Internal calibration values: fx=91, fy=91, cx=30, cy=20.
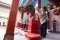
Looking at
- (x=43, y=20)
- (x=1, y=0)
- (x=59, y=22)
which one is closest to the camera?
(x=43, y=20)

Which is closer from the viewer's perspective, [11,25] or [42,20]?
[11,25]

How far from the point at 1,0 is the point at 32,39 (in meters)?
6.55

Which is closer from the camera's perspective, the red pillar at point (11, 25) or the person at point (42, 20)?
the red pillar at point (11, 25)

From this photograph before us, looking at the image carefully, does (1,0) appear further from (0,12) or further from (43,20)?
(43,20)

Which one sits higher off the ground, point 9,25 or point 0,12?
point 0,12

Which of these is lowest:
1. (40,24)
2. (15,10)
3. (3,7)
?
(40,24)

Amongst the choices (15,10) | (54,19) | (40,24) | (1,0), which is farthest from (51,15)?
(1,0)

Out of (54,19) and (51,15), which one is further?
(51,15)

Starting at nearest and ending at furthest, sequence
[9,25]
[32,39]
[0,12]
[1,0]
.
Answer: [9,25]
[32,39]
[1,0]
[0,12]

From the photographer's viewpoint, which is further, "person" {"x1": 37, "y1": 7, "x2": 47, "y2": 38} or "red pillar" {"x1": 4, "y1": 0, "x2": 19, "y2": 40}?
"person" {"x1": 37, "y1": 7, "x2": 47, "y2": 38}

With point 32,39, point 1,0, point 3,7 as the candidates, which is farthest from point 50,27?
point 3,7

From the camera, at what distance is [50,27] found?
369 cm

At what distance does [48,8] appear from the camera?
383 cm

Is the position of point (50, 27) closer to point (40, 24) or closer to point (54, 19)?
point (54, 19)
